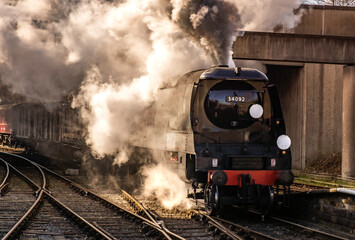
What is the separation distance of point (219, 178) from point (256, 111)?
1387 millimetres

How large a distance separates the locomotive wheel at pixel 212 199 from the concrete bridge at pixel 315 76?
6.79m

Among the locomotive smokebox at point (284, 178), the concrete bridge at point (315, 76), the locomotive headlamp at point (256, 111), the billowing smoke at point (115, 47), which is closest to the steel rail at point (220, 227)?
the locomotive smokebox at point (284, 178)

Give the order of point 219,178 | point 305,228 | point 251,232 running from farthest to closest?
1. point 219,178
2. point 305,228
3. point 251,232

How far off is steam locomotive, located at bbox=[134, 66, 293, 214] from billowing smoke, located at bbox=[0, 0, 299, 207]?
195 cm

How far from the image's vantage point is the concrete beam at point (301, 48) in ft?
49.9

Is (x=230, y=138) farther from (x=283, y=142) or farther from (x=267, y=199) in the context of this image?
(x=267, y=199)

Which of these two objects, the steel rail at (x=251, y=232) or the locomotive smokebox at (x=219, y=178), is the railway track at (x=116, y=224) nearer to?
the steel rail at (x=251, y=232)

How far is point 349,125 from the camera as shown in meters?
15.5

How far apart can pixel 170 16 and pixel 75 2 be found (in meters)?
4.47

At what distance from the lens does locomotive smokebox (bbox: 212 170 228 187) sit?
855cm

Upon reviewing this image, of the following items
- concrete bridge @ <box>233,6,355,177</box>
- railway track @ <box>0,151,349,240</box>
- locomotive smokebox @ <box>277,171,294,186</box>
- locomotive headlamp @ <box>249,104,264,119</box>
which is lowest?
railway track @ <box>0,151,349,240</box>

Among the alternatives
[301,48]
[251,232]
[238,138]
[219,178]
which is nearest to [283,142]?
[238,138]

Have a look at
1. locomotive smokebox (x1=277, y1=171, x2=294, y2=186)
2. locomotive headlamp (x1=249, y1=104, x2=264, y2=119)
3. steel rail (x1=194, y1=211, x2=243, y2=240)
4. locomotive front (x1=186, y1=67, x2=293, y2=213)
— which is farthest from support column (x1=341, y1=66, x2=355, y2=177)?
steel rail (x1=194, y1=211, x2=243, y2=240)

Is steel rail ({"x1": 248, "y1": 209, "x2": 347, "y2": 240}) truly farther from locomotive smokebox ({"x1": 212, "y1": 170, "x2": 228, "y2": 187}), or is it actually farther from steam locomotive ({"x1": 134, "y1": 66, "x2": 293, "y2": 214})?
locomotive smokebox ({"x1": 212, "y1": 170, "x2": 228, "y2": 187})
